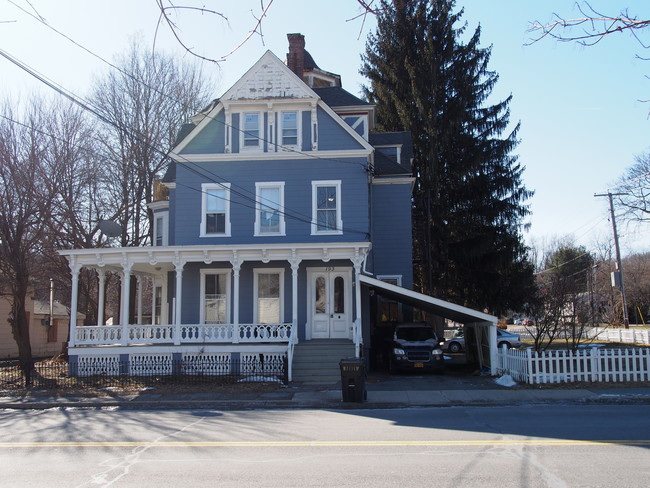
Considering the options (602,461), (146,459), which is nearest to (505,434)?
(602,461)

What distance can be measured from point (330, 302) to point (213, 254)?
5001mm

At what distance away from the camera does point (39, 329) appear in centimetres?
3894

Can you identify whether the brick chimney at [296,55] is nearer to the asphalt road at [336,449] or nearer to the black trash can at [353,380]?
the black trash can at [353,380]

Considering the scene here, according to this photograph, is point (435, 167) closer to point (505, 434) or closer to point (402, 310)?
point (402, 310)

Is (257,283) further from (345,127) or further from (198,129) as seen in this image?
(345,127)

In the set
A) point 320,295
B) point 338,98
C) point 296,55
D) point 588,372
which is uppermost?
point 296,55

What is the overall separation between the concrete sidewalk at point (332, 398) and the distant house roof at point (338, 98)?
14.6m

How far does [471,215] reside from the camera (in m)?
33.4

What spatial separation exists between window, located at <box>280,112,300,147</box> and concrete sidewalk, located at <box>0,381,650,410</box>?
10456mm

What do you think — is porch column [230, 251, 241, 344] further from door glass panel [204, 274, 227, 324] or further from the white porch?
door glass panel [204, 274, 227, 324]

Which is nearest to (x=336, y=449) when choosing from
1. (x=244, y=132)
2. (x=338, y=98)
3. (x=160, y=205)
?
(x=244, y=132)

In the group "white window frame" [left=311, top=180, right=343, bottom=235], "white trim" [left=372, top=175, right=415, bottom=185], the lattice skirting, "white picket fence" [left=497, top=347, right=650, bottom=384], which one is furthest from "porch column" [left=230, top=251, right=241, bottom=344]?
"white picket fence" [left=497, top=347, right=650, bottom=384]

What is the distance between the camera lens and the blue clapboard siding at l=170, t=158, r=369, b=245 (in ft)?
74.3

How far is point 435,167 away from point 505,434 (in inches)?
951
